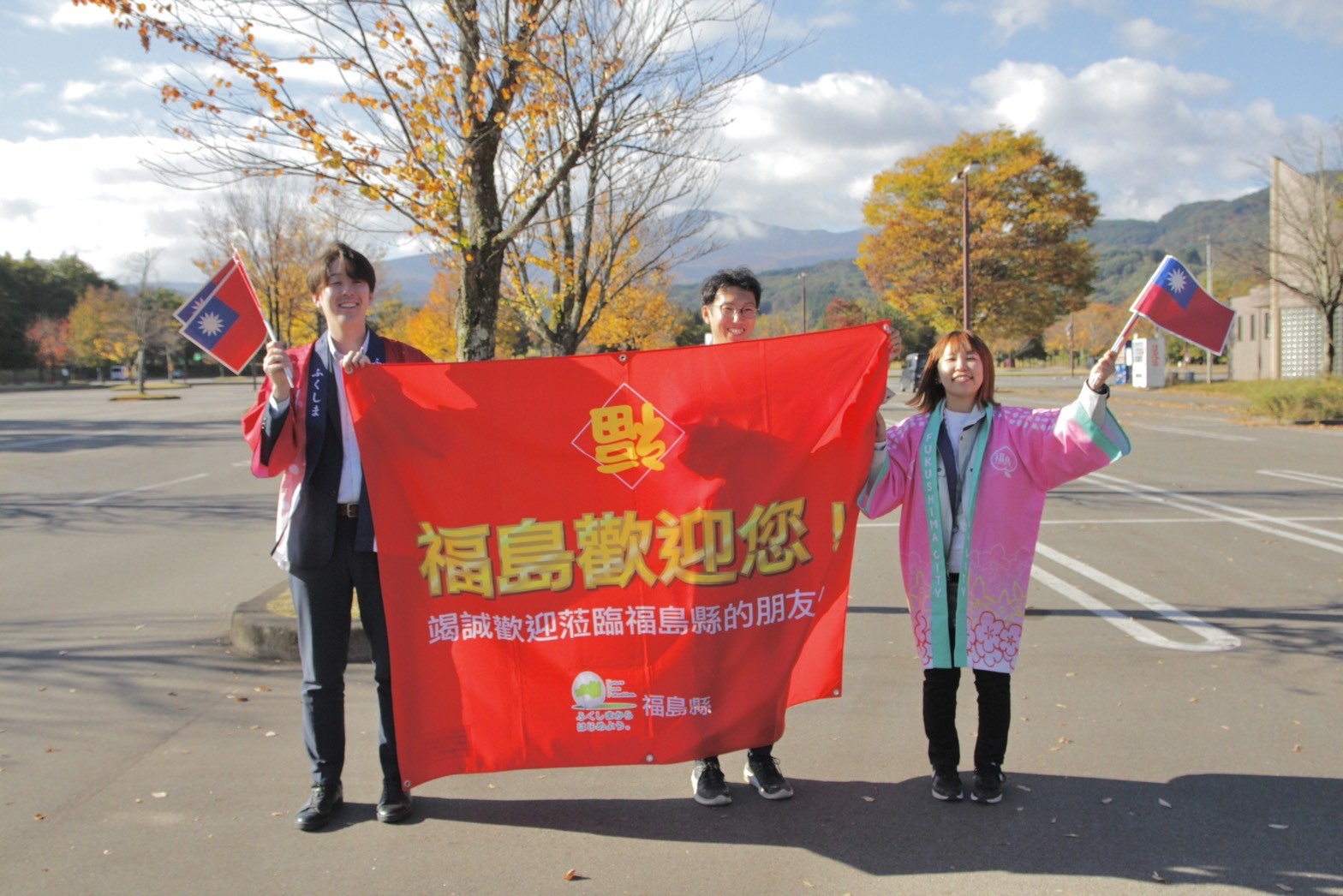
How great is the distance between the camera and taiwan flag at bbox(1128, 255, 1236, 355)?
4.10m

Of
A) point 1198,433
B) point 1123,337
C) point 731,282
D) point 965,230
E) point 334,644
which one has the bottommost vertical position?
point 1198,433

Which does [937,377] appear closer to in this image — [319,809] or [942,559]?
[942,559]

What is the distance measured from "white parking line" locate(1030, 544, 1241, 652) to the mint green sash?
2.04m

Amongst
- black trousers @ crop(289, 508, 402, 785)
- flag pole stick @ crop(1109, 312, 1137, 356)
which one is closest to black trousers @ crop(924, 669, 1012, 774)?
flag pole stick @ crop(1109, 312, 1137, 356)

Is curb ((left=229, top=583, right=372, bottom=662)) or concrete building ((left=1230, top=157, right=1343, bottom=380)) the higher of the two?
concrete building ((left=1230, top=157, right=1343, bottom=380))

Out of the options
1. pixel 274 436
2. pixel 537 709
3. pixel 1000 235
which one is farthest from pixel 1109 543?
pixel 1000 235

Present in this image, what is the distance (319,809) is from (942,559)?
8.47ft

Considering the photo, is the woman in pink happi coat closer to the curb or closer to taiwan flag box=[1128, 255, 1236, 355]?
taiwan flag box=[1128, 255, 1236, 355]

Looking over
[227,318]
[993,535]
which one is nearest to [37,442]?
[227,318]

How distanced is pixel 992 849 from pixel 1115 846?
17.0 inches

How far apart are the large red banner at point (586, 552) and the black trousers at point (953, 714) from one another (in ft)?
1.90

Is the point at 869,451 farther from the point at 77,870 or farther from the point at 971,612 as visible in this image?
the point at 77,870

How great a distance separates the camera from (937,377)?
3879mm

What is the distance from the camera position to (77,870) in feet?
10.8
